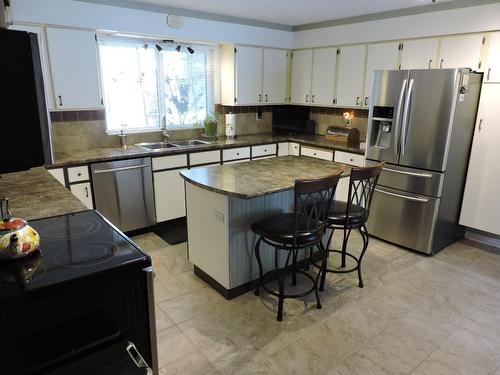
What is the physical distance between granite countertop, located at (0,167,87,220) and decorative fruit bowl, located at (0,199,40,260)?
0.44 m

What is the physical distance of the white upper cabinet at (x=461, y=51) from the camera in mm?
3453

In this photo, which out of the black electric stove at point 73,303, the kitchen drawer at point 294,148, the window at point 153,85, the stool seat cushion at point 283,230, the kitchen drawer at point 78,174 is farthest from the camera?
the kitchen drawer at point 294,148

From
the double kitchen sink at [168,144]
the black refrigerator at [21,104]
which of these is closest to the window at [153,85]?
the double kitchen sink at [168,144]

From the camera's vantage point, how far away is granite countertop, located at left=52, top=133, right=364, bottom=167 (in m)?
3.48

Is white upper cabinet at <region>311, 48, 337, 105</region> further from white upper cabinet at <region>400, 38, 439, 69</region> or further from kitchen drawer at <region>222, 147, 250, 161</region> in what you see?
kitchen drawer at <region>222, 147, 250, 161</region>

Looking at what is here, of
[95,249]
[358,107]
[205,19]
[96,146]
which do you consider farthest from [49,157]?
[358,107]

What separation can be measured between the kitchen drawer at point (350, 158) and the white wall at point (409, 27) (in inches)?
55.9

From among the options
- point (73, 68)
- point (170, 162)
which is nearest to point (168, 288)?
point (170, 162)

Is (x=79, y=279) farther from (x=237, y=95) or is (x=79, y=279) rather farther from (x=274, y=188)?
(x=237, y=95)

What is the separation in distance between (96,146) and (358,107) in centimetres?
323

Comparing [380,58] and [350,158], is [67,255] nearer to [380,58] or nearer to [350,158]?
[350,158]

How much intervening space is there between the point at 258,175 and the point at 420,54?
253 centimetres

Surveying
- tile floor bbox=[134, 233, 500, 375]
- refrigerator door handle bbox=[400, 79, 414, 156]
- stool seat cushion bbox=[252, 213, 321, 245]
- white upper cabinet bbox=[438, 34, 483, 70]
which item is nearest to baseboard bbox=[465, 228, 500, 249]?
tile floor bbox=[134, 233, 500, 375]

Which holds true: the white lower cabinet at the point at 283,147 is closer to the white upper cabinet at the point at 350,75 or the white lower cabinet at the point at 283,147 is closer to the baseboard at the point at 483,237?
the white upper cabinet at the point at 350,75
